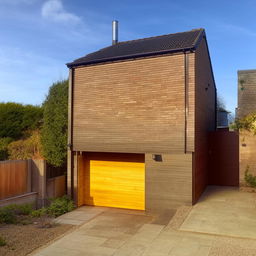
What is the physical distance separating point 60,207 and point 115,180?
2.55 meters

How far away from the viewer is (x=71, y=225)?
812cm

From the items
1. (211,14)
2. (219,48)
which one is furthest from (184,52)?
(219,48)

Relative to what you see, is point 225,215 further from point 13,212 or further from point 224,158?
point 13,212

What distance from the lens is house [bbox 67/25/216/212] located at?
363 inches

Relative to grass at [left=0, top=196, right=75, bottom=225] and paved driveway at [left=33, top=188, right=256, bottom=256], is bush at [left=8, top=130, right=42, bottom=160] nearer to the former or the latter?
grass at [left=0, top=196, right=75, bottom=225]

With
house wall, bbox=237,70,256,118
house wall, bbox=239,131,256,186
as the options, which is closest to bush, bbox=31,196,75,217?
house wall, bbox=239,131,256,186

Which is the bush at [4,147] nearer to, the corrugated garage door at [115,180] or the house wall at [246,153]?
the corrugated garage door at [115,180]

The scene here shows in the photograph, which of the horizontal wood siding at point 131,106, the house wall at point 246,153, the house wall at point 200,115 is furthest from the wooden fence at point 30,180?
the house wall at point 246,153

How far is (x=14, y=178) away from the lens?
10250mm

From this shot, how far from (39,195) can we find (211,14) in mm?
11411

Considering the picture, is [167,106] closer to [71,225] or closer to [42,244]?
[71,225]

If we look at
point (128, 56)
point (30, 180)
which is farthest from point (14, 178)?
A: point (128, 56)

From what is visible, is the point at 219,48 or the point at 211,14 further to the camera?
the point at 219,48

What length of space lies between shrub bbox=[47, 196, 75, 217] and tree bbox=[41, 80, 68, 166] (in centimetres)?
195
